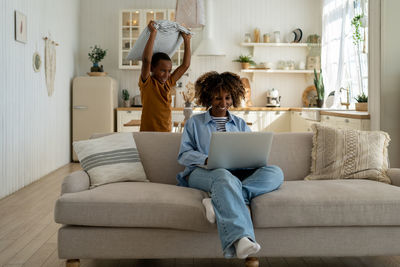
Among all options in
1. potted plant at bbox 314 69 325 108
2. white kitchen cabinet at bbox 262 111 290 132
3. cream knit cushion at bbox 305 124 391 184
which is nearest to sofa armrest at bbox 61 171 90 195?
cream knit cushion at bbox 305 124 391 184

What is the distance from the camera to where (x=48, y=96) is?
5.88 metres

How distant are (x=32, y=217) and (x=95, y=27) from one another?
4929 mm

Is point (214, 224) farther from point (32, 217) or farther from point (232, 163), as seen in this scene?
point (32, 217)

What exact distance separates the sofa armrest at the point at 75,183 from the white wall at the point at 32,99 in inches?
82.3

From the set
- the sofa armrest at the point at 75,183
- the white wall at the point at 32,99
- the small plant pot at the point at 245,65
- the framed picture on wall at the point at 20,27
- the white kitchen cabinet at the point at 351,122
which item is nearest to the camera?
the sofa armrest at the point at 75,183

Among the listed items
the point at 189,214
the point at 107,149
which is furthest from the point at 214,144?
the point at 107,149

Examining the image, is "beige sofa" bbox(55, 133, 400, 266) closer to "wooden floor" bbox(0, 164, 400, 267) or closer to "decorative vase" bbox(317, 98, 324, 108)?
"wooden floor" bbox(0, 164, 400, 267)

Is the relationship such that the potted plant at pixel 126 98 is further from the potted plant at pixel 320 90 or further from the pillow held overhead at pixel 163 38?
the pillow held overhead at pixel 163 38

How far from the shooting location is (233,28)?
7.90 m

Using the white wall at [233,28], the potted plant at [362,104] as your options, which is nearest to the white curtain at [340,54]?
the white wall at [233,28]

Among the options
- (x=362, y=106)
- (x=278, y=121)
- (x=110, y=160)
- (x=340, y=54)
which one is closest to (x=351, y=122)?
(x=362, y=106)

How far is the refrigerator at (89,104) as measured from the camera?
23.1 feet

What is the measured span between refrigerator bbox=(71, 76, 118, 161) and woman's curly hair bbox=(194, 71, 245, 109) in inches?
172

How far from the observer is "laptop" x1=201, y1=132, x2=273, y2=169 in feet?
7.52
